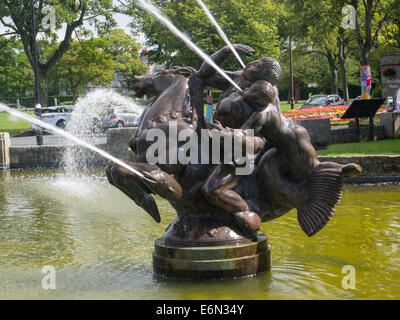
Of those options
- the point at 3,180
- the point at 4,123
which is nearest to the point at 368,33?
the point at 3,180

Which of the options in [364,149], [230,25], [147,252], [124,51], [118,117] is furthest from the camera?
[124,51]

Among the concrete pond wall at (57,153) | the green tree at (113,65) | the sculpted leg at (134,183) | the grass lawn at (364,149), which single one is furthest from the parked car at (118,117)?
the sculpted leg at (134,183)

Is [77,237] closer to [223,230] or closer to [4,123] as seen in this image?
[223,230]

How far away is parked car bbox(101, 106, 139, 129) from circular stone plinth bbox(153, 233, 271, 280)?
2643 cm

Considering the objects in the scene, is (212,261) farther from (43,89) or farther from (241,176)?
(43,89)

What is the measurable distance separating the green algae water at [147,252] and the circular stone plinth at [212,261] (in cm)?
8

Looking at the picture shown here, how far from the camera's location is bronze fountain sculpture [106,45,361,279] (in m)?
5.07

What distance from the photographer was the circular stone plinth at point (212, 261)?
508cm

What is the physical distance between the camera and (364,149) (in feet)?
46.8

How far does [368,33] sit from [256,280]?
63.5 feet

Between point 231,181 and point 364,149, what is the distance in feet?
32.3

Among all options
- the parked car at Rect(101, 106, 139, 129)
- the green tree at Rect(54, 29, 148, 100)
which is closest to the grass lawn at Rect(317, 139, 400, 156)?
the parked car at Rect(101, 106, 139, 129)

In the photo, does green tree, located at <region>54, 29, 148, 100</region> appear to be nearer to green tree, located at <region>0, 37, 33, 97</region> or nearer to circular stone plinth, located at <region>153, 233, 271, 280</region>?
green tree, located at <region>0, 37, 33, 97</region>

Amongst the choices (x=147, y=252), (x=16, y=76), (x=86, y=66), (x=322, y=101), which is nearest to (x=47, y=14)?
(x=86, y=66)
